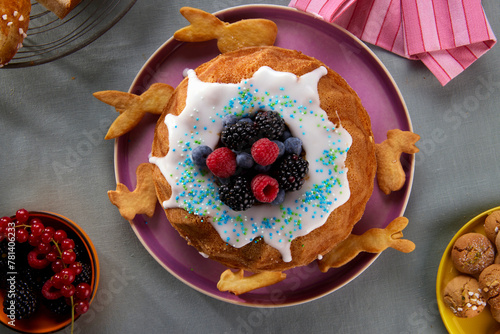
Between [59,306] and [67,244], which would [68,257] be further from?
[59,306]

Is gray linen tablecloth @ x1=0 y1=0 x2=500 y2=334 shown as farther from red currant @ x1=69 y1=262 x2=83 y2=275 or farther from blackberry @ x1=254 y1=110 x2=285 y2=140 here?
blackberry @ x1=254 y1=110 x2=285 y2=140

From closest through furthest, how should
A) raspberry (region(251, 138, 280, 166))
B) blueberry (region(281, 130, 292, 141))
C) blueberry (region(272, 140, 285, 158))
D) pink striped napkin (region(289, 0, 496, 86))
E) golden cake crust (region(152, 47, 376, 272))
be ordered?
raspberry (region(251, 138, 280, 166))
blueberry (region(272, 140, 285, 158))
blueberry (region(281, 130, 292, 141))
golden cake crust (region(152, 47, 376, 272))
pink striped napkin (region(289, 0, 496, 86))

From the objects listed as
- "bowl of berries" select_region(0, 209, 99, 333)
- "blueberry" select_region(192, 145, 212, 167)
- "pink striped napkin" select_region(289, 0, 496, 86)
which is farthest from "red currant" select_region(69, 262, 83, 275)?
"pink striped napkin" select_region(289, 0, 496, 86)

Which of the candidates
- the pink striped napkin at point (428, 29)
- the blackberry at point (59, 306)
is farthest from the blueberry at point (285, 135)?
the blackberry at point (59, 306)

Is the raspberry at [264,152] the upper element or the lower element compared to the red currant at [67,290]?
upper

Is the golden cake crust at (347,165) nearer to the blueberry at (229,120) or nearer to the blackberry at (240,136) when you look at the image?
the blueberry at (229,120)

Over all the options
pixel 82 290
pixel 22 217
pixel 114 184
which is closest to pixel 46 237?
pixel 22 217
